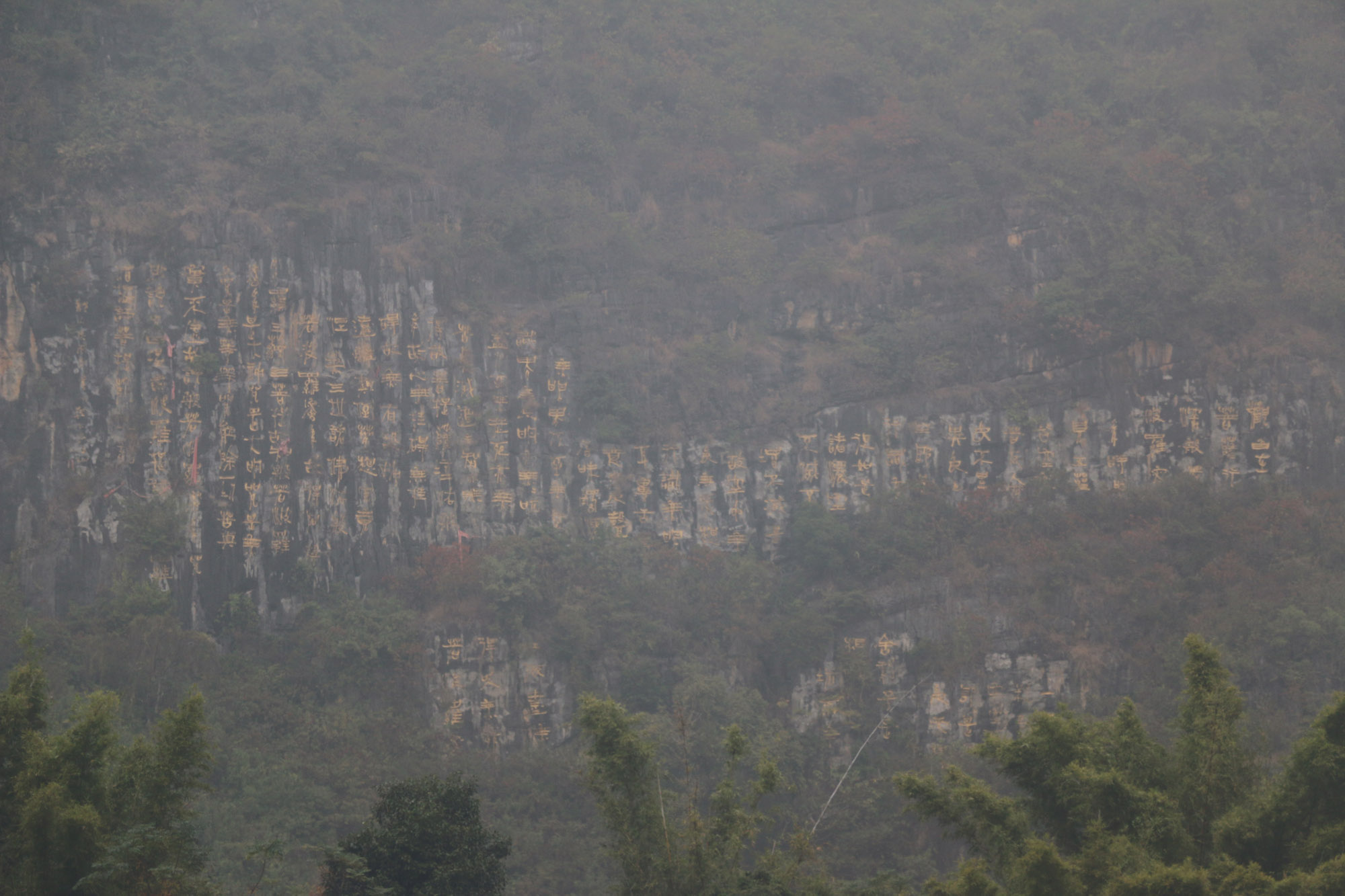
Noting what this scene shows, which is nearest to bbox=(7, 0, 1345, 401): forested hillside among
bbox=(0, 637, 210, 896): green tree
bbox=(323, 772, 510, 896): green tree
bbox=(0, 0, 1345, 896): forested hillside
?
bbox=(0, 0, 1345, 896): forested hillside

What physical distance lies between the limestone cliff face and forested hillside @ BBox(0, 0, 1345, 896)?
0.16 ft

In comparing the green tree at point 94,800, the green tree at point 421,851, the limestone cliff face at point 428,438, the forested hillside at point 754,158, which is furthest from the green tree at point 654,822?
the forested hillside at point 754,158

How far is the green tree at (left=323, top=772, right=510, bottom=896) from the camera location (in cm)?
786

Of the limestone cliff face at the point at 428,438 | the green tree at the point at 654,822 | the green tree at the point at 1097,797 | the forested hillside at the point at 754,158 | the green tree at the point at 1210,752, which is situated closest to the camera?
the green tree at the point at 1097,797

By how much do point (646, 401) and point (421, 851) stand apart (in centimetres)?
804

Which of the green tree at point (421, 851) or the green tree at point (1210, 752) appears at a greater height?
the green tree at point (1210, 752)

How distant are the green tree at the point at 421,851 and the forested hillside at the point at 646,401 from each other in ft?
9.67

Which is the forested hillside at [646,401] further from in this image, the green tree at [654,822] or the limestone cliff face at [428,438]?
the green tree at [654,822]

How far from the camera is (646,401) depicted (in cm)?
1527

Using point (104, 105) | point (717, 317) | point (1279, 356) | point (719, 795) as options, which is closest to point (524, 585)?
point (717, 317)

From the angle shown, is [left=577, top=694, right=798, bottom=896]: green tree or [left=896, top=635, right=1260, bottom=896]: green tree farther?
[left=577, top=694, right=798, bottom=896]: green tree

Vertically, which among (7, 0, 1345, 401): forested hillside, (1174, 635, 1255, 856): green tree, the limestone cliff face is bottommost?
(1174, 635, 1255, 856): green tree

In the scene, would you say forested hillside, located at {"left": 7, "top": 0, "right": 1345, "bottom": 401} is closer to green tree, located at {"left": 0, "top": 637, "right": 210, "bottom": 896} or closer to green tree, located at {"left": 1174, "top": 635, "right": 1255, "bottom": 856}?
green tree, located at {"left": 0, "top": 637, "right": 210, "bottom": 896}

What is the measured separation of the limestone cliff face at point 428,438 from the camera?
1342 cm
